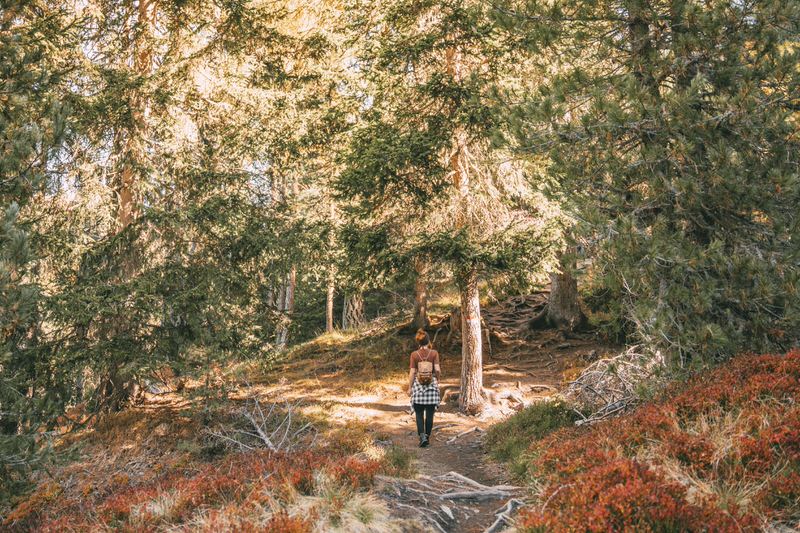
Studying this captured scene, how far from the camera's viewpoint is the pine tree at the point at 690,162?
19.4 ft

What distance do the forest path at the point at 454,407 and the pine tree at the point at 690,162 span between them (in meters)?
2.95

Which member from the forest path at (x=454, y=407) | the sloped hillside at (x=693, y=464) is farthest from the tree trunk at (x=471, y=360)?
the sloped hillside at (x=693, y=464)

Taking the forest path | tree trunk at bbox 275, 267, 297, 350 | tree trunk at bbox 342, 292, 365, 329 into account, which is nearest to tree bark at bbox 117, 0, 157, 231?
tree trunk at bbox 275, 267, 297, 350

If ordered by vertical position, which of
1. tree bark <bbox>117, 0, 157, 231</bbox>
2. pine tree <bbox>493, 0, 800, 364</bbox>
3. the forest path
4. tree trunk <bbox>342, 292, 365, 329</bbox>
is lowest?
the forest path

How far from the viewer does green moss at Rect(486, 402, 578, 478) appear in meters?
8.52

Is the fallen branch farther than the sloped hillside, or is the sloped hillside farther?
the fallen branch

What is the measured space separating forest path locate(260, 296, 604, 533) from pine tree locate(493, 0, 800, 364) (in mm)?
2945

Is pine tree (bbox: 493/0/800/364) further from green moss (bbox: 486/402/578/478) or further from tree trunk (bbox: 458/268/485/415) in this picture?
tree trunk (bbox: 458/268/485/415)

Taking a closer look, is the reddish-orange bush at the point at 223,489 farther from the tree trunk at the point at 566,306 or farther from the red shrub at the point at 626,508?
the tree trunk at the point at 566,306

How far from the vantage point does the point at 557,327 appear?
16.8 metres

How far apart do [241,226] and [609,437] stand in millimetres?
8463

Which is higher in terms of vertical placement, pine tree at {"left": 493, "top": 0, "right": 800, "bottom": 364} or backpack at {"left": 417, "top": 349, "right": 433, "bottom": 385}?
pine tree at {"left": 493, "top": 0, "right": 800, "bottom": 364}

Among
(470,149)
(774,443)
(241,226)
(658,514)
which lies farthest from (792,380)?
(241,226)

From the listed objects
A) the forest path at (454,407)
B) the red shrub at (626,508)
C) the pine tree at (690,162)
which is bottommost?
the forest path at (454,407)
